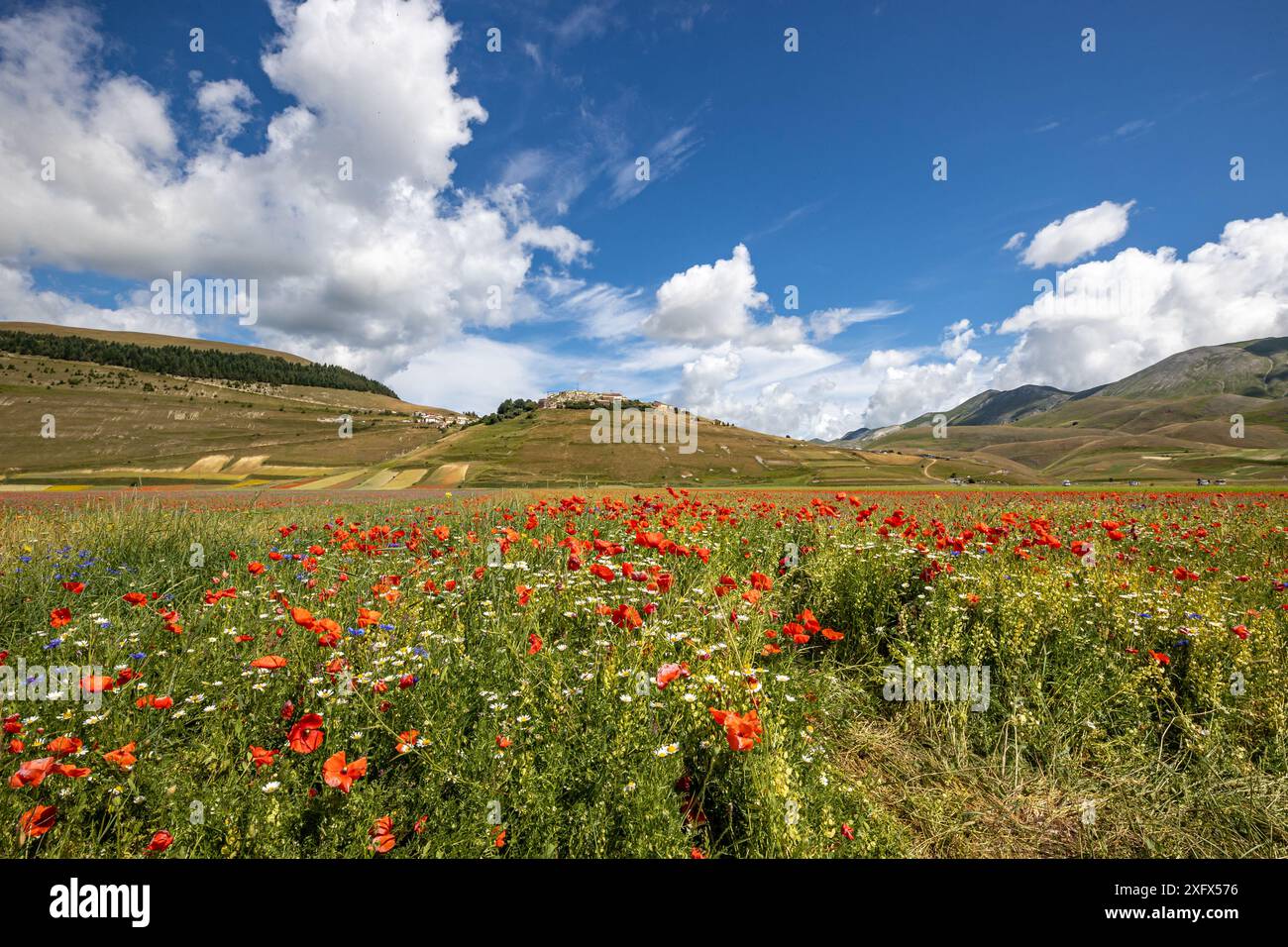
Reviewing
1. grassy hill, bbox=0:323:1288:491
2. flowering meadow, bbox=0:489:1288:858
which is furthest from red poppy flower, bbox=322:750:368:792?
grassy hill, bbox=0:323:1288:491

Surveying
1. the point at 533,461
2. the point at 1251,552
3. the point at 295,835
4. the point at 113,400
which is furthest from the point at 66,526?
the point at 113,400

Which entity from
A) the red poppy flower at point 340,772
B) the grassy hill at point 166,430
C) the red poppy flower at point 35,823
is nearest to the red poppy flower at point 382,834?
the red poppy flower at point 340,772

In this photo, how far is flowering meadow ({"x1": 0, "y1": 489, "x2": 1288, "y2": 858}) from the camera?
249 centimetres

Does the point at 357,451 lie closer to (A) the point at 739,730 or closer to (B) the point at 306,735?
(B) the point at 306,735

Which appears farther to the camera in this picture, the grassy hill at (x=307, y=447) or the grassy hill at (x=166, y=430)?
the grassy hill at (x=166, y=430)

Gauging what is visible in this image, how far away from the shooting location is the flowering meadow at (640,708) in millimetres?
2494

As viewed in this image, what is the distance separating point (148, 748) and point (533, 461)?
10016 centimetres

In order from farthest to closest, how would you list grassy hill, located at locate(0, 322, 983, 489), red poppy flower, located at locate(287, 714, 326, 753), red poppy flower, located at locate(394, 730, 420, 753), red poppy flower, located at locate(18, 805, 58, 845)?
grassy hill, located at locate(0, 322, 983, 489), red poppy flower, located at locate(394, 730, 420, 753), red poppy flower, located at locate(287, 714, 326, 753), red poppy flower, located at locate(18, 805, 58, 845)

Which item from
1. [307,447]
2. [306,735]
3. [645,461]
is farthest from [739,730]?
[307,447]

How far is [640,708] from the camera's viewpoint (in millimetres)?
2912

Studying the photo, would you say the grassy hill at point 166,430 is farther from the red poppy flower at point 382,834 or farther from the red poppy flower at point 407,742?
the red poppy flower at point 382,834

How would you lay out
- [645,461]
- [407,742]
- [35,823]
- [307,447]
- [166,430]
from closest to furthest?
[35,823] < [407,742] < [645,461] < [307,447] < [166,430]

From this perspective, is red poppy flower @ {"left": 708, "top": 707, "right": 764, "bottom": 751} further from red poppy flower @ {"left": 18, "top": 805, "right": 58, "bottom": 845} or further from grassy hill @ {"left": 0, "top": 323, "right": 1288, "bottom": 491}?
grassy hill @ {"left": 0, "top": 323, "right": 1288, "bottom": 491}

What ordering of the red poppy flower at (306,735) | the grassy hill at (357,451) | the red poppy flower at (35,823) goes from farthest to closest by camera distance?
the grassy hill at (357,451)
the red poppy flower at (306,735)
the red poppy flower at (35,823)
